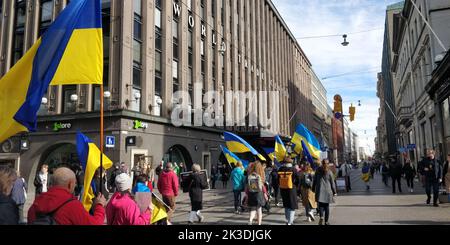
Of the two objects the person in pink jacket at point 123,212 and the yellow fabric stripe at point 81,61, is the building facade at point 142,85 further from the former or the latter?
the person in pink jacket at point 123,212

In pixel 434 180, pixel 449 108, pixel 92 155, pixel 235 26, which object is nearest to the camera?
pixel 92 155

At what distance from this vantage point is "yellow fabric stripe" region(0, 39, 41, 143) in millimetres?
4386

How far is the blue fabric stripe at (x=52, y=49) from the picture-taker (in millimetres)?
4652

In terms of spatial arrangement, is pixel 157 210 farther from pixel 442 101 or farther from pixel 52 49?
pixel 442 101

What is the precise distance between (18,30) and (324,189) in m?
24.1

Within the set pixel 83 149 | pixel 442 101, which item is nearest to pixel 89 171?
pixel 83 149

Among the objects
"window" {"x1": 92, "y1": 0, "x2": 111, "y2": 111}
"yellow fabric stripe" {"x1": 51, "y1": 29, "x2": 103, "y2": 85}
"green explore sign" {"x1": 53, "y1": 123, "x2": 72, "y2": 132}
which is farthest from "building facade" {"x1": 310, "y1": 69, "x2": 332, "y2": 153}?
"yellow fabric stripe" {"x1": 51, "y1": 29, "x2": 103, "y2": 85}

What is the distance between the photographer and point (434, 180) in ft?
40.3

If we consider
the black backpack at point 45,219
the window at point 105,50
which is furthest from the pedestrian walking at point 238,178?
the window at point 105,50

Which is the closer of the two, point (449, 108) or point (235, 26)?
point (449, 108)

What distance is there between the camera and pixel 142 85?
22.1m
